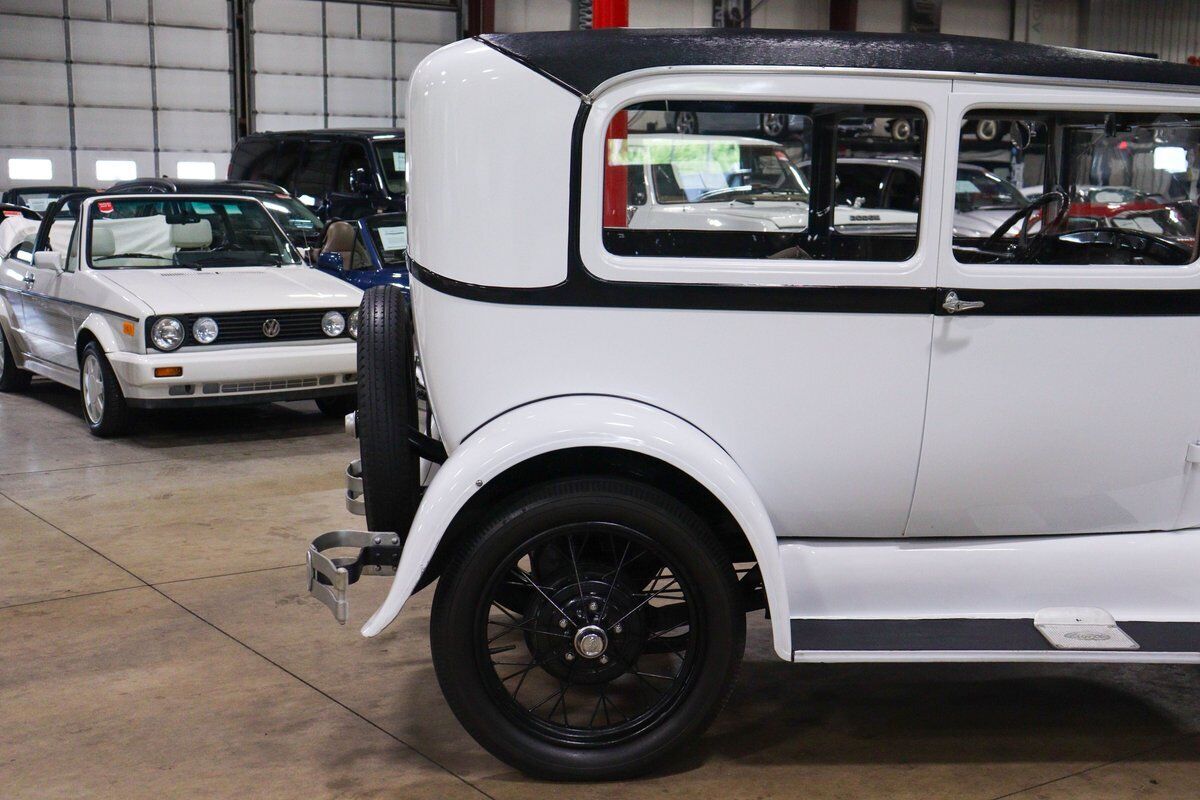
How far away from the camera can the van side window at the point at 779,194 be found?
3158 mm

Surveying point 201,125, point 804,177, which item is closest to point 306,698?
point 804,177

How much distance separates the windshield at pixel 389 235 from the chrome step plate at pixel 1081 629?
709 centimetres

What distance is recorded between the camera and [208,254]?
8.05m

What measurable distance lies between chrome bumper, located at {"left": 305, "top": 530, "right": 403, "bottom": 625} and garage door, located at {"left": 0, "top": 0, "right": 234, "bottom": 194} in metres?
19.3

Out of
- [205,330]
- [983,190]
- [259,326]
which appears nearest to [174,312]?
[205,330]

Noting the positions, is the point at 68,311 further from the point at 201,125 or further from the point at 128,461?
the point at 201,125

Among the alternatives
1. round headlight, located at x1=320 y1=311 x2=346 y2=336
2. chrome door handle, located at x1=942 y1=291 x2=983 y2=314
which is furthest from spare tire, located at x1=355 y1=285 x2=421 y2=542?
round headlight, located at x1=320 y1=311 x2=346 y2=336

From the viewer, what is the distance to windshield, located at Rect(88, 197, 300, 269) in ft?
25.7

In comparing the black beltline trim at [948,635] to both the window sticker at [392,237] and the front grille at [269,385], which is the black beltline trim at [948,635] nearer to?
the front grille at [269,385]

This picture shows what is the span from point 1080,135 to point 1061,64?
1.35 ft

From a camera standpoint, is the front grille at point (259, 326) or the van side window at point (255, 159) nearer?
the front grille at point (259, 326)

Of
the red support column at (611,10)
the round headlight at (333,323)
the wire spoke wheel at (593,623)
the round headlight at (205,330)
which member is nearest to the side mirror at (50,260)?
the round headlight at (205,330)

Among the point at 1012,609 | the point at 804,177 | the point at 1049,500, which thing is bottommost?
the point at 1012,609

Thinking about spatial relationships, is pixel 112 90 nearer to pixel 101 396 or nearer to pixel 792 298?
pixel 101 396
